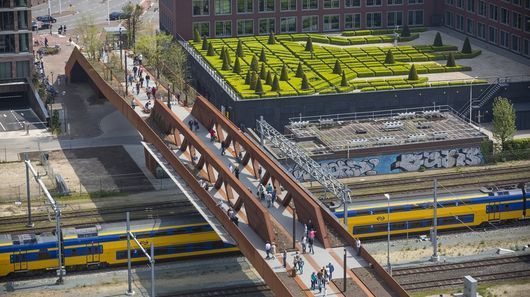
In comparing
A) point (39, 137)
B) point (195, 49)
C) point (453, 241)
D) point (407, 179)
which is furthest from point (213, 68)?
point (453, 241)

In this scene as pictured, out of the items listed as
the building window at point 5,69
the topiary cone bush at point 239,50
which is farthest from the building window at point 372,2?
the building window at point 5,69

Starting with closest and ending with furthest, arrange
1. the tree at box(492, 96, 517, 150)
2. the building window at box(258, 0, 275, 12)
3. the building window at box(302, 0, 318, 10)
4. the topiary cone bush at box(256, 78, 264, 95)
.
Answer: the tree at box(492, 96, 517, 150), the topiary cone bush at box(256, 78, 264, 95), the building window at box(258, 0, 275, 12), the building window at box(302, 0, 318, 10)

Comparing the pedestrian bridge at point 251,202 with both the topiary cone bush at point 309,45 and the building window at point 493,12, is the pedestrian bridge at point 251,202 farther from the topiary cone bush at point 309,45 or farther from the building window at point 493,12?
the building window at point 493,12

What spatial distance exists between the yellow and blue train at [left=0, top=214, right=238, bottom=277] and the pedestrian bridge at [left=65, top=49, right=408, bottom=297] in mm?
3238

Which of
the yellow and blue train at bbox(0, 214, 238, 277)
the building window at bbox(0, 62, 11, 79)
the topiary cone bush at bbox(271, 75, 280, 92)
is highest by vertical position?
the topiary cone bush at bbox(271, 75, 280, 92)

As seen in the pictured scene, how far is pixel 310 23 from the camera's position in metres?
191

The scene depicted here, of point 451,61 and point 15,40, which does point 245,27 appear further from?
point 451,61

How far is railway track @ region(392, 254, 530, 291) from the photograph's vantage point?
113m

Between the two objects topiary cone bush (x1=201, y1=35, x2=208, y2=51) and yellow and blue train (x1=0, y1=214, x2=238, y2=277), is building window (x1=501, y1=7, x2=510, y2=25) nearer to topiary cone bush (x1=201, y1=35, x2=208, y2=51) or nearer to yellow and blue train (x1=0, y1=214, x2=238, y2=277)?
topiary cone bush (x1=201, y1=35, x2=208, y2=51)

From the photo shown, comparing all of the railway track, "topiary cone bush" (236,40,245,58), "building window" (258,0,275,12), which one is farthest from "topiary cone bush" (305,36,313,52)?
the railway track

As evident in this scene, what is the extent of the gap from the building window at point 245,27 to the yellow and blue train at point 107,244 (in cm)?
7278

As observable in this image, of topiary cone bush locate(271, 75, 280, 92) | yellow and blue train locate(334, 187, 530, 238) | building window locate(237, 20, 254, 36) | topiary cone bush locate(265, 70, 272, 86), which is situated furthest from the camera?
building window locate(237, 20, 254, 36)

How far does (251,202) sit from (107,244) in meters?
14.9

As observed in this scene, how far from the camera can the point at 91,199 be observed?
136 metres
